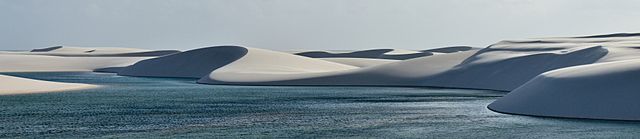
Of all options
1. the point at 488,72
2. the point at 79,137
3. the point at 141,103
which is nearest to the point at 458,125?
the point at 79,137

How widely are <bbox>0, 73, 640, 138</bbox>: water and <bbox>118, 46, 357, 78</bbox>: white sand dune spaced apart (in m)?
56.8

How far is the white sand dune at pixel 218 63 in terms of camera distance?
4513 inches

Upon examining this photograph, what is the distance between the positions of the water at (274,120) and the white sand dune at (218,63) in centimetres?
5679

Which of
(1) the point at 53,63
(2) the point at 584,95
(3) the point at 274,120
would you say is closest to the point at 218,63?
(1) the point at 53,63

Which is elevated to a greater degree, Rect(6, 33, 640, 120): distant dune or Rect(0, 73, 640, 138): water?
Rect(6, 33, 640, 120): distant dune

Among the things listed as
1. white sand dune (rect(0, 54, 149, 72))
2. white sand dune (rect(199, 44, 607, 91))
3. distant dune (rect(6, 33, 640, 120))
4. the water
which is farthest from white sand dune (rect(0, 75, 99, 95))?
white sand dune (rect(0, 54, 149, 72))

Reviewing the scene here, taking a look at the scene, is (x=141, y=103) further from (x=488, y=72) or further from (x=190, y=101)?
(x=488, y=72)

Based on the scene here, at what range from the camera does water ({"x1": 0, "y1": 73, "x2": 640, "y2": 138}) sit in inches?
1353

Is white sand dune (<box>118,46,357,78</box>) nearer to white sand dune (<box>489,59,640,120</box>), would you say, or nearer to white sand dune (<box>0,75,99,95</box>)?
white sand dune (<box>0,75,99,95</box>)

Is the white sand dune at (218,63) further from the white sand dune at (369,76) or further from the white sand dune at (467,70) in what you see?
the white sand dune at (467,70)

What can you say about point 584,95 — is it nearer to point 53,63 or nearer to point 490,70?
point 490,70

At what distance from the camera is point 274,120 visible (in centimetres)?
4053

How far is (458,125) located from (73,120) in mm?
16313

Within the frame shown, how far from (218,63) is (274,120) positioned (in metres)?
81.2
